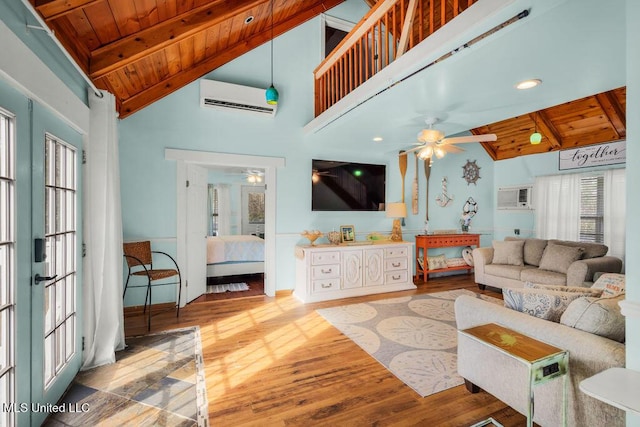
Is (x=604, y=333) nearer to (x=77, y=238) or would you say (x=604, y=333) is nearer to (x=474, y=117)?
(x=474, y=117)

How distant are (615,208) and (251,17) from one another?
6.05m

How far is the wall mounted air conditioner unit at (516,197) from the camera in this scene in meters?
5.92

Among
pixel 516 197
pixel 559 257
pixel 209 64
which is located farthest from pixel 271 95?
pixel 516 197

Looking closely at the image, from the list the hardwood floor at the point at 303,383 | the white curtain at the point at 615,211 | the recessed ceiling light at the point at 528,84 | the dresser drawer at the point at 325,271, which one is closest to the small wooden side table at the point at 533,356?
the hardwood floor at the point at 303,383

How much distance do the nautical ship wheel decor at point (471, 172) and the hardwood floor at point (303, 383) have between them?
4537 mm

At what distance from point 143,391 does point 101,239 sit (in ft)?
4.16

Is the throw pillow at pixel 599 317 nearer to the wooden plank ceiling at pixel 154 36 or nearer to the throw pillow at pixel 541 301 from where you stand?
the throw pillow at pixel 541 301

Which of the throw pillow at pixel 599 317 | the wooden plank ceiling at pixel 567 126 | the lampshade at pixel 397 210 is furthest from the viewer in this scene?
the lampshade at pixel 397 210

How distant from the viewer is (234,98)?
4.15 m

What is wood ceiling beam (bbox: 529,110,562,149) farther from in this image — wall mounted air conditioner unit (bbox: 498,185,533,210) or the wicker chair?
the wicker chair

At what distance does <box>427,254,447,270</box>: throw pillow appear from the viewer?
18.1 ft

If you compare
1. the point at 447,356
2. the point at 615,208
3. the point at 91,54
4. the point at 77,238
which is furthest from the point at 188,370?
the point at 615,208

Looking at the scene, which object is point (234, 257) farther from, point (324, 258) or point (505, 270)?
point (505, 270)

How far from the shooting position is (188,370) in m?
2.46
